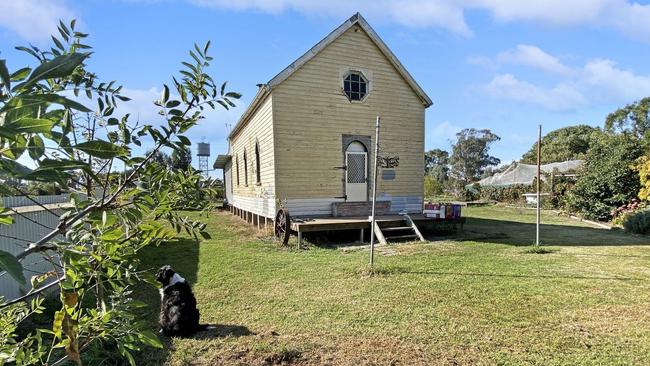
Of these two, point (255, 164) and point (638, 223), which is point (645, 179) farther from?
point (255, 164)

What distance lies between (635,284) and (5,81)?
7.53 m

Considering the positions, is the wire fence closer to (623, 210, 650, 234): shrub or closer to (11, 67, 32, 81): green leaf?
(11, 67, 32, 81): green leaf

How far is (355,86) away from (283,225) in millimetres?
4999

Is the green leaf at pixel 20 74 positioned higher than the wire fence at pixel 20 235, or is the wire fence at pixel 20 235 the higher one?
the green leaf at pixel 20 74

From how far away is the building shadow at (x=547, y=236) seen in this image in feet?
32.2

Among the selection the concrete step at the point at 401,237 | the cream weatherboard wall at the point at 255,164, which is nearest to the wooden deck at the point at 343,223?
the concrete step at the point at 401,237

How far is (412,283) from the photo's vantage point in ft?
19.3

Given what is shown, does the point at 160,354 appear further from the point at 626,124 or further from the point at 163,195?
the point at 626,124

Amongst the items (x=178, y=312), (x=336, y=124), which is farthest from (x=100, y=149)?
(x=336, y=124)

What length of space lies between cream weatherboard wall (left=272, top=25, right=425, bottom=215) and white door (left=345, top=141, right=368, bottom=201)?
0.82 feet

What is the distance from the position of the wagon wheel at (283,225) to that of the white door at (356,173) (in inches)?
93.1

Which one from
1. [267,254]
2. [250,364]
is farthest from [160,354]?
[267,254]

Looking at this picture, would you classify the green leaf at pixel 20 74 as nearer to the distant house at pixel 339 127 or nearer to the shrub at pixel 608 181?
the distant house at pixel 339 127

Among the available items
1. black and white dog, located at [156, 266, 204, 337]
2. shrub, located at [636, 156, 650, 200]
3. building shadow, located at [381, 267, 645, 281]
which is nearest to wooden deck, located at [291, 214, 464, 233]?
building shadow, located at [381, 267, 645, 281]
